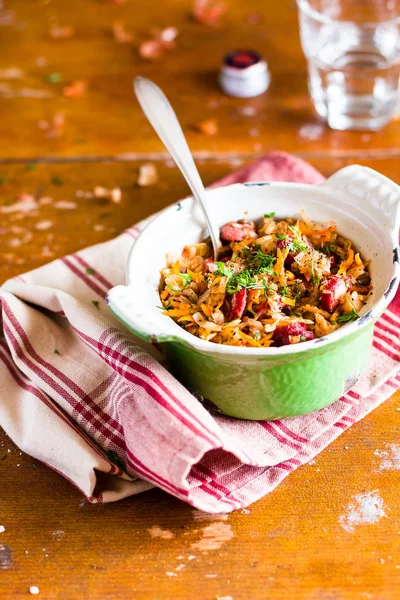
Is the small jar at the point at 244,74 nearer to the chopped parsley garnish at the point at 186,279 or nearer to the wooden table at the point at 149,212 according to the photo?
the wooden table at the point at 149,212

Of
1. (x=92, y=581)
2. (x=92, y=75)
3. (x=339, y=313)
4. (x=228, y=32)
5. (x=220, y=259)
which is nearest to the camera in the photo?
(x=92, y=581)

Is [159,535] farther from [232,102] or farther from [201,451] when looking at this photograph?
[232,102]

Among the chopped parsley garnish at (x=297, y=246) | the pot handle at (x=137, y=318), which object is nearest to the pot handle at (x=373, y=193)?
the chopped parsley garnish at (x=297, y=246)

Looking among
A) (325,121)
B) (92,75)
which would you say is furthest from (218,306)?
(92,75)

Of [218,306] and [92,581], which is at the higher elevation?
[218,306]

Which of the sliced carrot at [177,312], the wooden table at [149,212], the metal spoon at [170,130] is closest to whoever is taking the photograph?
the wooden table at [149,212]

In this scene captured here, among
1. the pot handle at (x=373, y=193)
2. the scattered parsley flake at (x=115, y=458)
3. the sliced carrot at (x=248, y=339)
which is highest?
the pot handle at (x=373, y=193)
